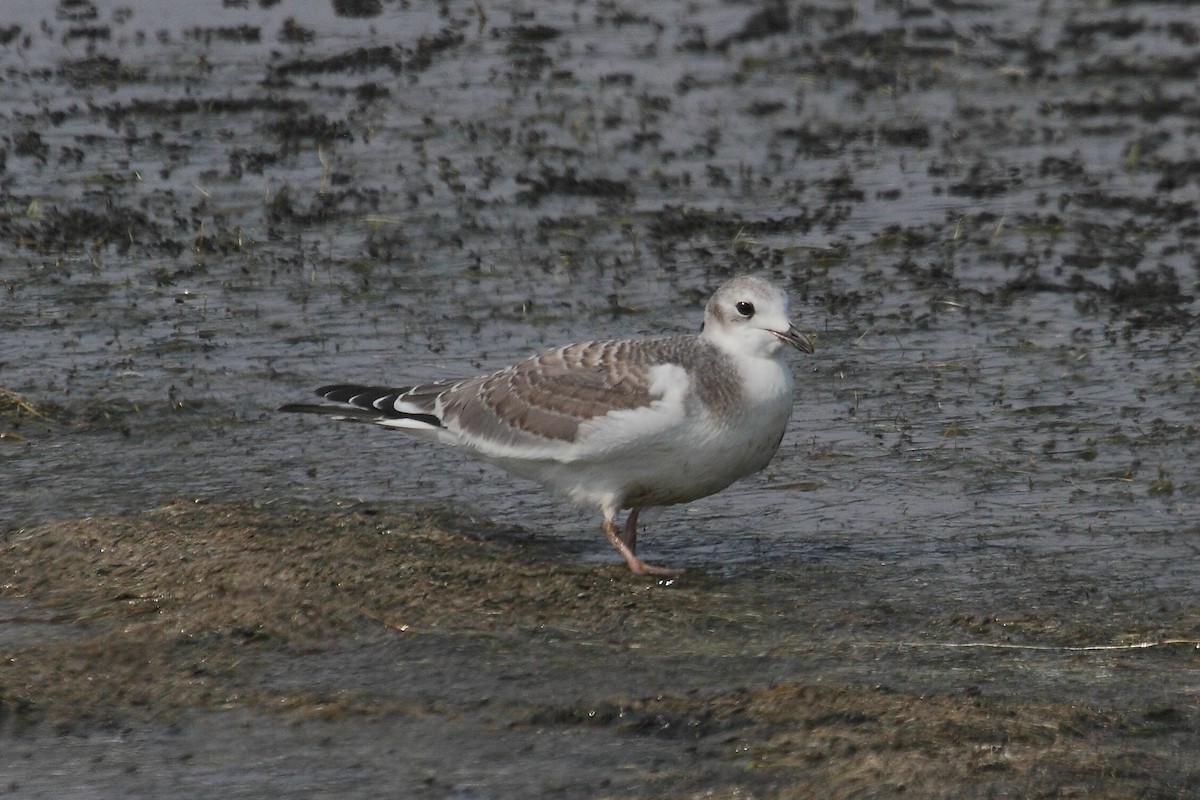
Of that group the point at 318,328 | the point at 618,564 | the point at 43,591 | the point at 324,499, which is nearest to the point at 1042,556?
the point at 618,564

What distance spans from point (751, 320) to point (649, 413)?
66 centimetres

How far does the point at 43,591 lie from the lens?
Answer: 7.98m

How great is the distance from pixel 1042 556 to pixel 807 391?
2.62 metres

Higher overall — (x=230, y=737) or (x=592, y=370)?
(x=592, y=370)

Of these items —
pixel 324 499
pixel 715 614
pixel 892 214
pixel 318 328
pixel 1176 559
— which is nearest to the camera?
pixel 715 614

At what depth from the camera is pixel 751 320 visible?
8.36m

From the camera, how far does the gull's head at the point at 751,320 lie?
8.31m

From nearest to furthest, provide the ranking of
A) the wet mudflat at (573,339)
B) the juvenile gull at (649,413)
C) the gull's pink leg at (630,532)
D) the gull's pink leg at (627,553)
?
the wet mudflat at (573,339) → the juvenile gull at (649,413) → the gull's pink leg at (627,553) → the gull's pink leg at (630,532)

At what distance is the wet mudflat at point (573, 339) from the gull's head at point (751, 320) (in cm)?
96

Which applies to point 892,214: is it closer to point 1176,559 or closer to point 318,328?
point 318,328

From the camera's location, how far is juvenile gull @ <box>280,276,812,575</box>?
8094 millimetres

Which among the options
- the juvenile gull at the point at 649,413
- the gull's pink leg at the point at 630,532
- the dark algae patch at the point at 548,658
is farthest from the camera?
the gull's pink leg at the point at 630,532

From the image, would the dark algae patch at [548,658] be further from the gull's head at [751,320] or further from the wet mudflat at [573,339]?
the gull's head at [751,320]

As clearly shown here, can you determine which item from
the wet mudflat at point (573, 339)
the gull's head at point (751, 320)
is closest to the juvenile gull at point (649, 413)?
the gull's head at point (751, 320)
